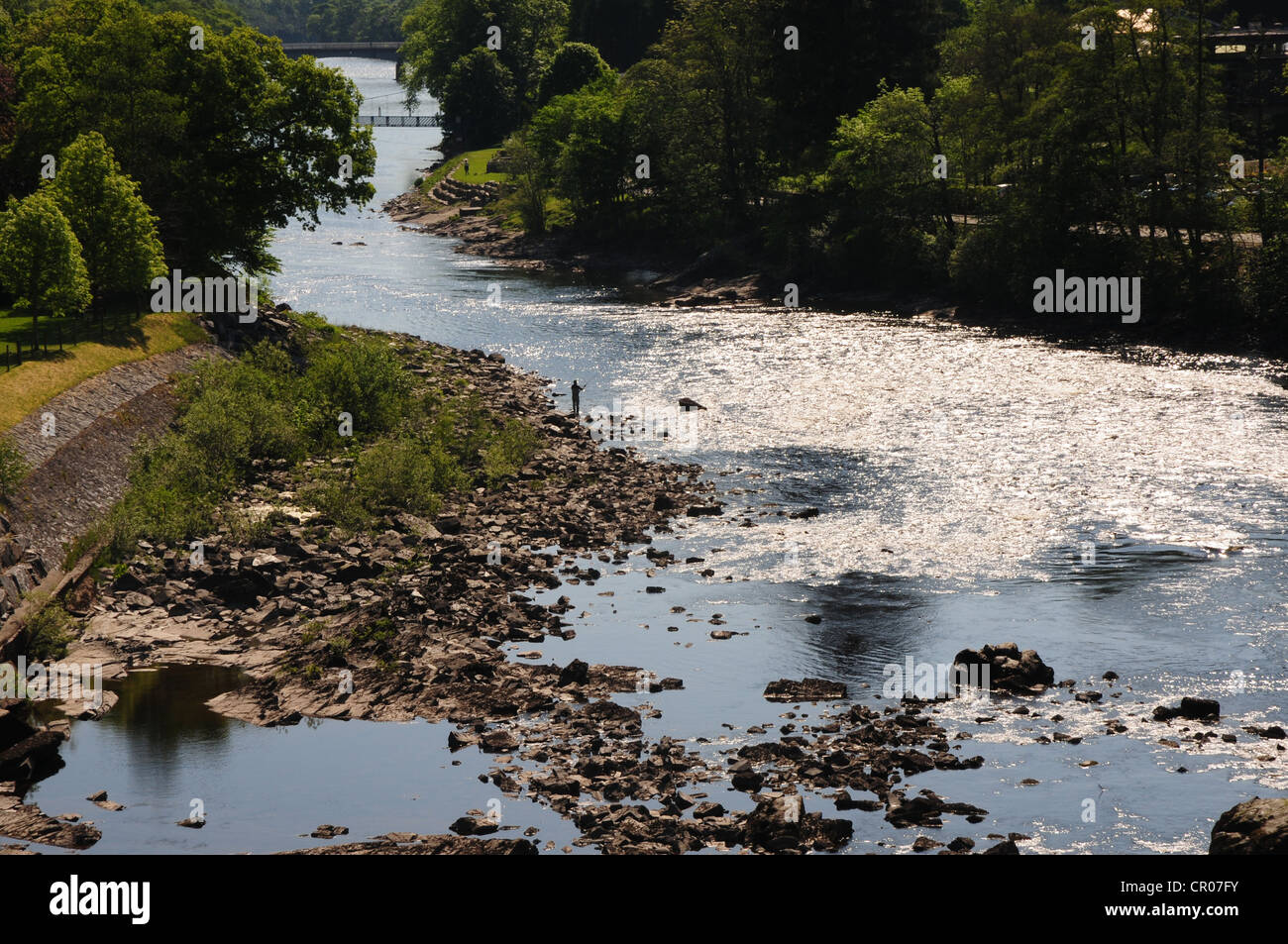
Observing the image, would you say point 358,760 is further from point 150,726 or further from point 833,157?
point 833,157

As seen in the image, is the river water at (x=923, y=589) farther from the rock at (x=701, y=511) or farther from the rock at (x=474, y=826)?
the rock at (x=701, y=511)

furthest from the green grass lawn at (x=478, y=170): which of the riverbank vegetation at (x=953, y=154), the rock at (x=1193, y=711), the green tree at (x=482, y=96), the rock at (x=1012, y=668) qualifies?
the rock at (x=1193, y=711)

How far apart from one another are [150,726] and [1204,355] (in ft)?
186

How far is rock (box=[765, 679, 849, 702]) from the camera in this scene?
31094 millimetres

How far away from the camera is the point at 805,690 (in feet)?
103

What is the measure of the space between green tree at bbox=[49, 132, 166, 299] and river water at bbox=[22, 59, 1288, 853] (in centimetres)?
2087

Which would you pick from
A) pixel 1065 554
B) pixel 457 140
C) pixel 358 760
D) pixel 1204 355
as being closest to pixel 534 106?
pixel 457 140

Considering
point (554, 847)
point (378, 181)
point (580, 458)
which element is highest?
point (378, 181)

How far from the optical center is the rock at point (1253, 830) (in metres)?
20.7

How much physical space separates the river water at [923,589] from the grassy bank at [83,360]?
14985mm

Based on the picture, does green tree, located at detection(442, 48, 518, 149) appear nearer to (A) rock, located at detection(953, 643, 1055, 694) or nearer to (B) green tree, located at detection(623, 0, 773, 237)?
(B) green tree, located at detection(623, 0, 773, 237)

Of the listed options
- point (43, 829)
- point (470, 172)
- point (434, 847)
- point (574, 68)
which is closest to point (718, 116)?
point (574, 68)

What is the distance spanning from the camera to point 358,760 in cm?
2850

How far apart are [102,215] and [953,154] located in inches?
2273
